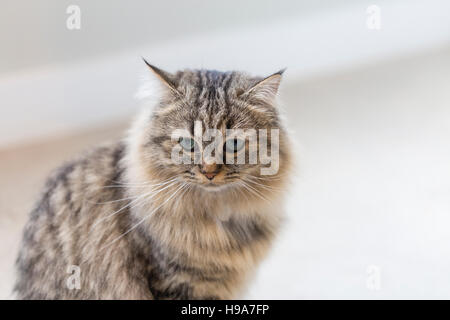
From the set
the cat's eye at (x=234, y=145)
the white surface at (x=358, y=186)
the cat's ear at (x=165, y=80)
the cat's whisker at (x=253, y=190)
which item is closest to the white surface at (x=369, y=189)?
the white surface at (x=358, y=186)

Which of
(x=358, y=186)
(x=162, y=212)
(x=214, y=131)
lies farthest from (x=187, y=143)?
(x=358, y=186)

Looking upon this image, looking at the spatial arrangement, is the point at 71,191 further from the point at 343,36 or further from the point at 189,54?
the point at 343,36

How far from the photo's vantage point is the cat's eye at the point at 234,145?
3.78 feet

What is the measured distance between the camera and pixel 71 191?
130cm

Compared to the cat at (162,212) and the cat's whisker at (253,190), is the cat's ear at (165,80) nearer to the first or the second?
the cat at (162,212)

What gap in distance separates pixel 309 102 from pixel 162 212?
116cm

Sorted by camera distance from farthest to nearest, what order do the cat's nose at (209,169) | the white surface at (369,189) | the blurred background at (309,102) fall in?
the blurred background at (309,102), the white surface at (369,189), the cat's nose at (209,169)

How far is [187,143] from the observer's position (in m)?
1.16

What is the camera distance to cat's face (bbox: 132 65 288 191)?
115 cm

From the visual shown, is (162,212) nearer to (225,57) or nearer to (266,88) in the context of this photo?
(266,88)

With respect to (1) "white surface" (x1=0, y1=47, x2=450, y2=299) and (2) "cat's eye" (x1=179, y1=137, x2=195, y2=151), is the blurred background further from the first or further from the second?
(2) "cat's eye" (x1=179, y1=137, x2=195, y2=151)

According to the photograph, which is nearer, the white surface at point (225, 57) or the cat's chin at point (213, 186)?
the cat's chin at point (213, 186)

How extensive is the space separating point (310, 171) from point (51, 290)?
1.07 metres
